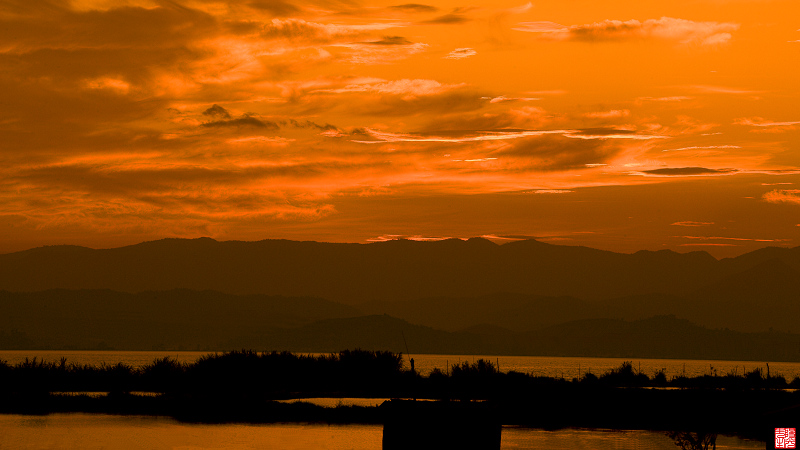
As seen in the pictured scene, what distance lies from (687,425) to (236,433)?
26.3 meters

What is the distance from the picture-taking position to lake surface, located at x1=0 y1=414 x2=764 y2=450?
41.5 m

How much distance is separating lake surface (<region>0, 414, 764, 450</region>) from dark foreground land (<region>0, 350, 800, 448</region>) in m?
2.95

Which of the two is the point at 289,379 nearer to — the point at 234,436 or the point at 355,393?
the point at 355,393

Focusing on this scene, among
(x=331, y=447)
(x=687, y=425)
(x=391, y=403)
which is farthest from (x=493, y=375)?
(x=391, y=403)

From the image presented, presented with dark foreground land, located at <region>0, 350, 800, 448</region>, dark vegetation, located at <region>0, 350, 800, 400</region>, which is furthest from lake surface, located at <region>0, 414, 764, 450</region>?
dark vegetation, located at <region>0, 350, 800, 400</region>

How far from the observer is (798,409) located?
17172mm

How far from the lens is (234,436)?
45.5 meters

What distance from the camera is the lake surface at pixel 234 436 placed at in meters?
41.5

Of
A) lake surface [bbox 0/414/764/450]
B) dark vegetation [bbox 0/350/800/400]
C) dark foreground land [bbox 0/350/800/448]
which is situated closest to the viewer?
lake surface [bbox 0/414/764/450]

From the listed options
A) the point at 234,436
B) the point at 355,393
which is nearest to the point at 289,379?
the point at 355,393

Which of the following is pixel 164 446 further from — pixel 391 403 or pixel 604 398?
pixel 604 398

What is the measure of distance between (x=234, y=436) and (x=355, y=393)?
29.4 meters

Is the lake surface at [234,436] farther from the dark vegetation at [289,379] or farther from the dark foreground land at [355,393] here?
the dark vegetation at [289,379]

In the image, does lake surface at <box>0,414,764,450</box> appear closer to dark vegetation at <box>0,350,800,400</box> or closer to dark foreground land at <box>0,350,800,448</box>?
dark foreground land at <box>0,350,800,448</box>
